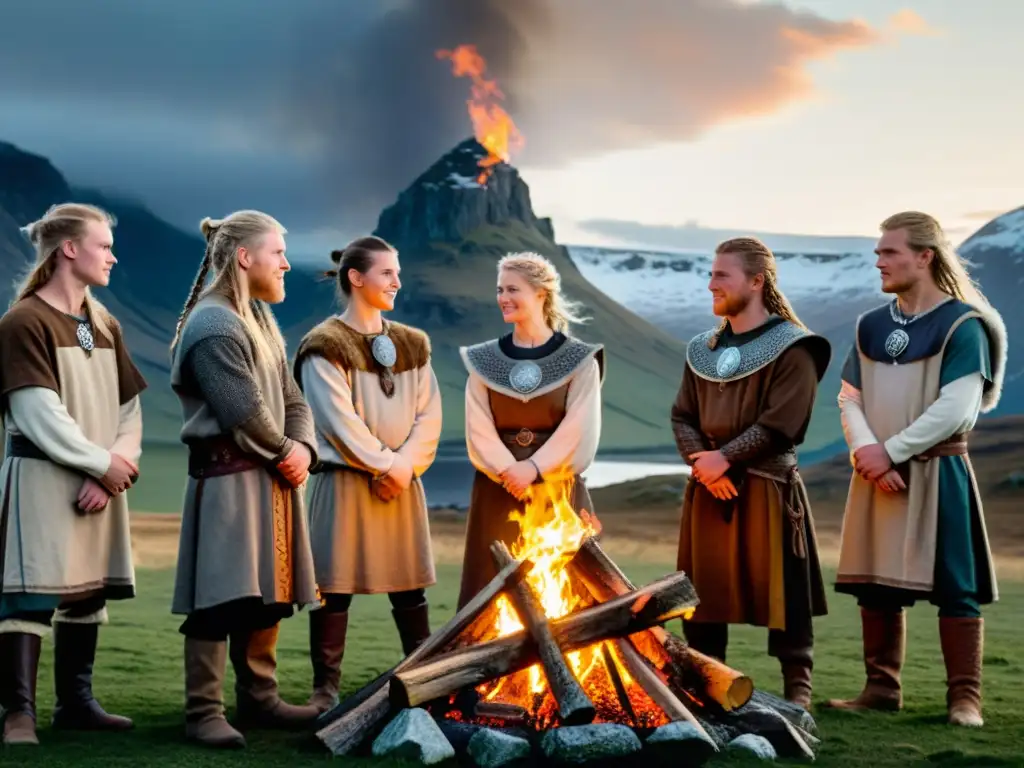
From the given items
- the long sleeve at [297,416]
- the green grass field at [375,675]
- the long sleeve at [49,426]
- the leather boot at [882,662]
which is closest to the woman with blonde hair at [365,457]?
the long sleeve at [297,416]

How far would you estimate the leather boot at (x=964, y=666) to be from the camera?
216 inches

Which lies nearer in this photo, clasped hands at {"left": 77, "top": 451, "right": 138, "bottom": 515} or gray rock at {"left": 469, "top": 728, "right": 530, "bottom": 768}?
gray rock at {"left": 469, "top": 728, "right": 530, "bottom": 768}

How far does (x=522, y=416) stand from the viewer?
225 inches

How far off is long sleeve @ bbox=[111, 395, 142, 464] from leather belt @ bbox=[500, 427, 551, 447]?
5.23 feet

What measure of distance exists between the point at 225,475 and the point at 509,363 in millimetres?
1487

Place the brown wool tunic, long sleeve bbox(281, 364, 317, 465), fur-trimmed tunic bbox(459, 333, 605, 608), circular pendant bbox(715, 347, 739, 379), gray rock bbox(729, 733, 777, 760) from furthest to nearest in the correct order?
fur-trimmed tunic bbox(459, 333, 605, 608) < circular pendant bbox(715, 347, 739, 379) < the brown wool tunic < long sleeve bbox(281, 364, 317, 465) < gray rock bbox(729, 733, 777, 760)

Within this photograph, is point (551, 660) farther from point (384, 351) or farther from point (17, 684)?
point (17, 684)

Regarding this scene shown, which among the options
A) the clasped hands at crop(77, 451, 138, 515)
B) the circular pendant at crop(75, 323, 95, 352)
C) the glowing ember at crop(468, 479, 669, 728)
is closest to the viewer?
the glowing ember at crop(468, 479, 669, 728)

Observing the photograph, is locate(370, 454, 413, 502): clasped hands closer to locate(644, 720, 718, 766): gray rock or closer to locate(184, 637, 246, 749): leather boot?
locate(184, 637, 246, 749): leather boot

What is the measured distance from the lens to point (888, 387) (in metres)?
5.69

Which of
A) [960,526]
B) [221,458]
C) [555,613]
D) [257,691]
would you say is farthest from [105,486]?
[960,526]

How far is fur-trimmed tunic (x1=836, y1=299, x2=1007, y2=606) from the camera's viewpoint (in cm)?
550

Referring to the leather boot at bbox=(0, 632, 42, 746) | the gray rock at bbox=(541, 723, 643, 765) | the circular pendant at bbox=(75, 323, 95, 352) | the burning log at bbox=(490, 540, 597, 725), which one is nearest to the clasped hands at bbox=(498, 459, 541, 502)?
the burning log at bbox=(490, 540, 597, 725)

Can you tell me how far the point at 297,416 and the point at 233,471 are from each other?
42 cm
